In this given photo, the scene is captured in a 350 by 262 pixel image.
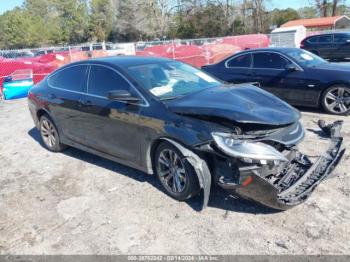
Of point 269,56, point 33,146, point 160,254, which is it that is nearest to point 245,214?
point 160,254

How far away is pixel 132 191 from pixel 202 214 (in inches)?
43.6

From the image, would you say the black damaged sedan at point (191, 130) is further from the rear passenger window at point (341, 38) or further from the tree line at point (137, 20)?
the tree line at point (137, 20)

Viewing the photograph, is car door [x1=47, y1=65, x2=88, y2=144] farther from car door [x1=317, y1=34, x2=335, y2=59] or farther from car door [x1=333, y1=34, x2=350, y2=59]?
car door [x1=317, y1=34, x2=335, y2=59]

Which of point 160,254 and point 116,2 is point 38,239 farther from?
point 116,2

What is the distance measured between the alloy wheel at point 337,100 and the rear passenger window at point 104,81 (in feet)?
15.5

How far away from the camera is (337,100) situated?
743 cm

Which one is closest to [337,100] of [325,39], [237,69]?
[237,69]

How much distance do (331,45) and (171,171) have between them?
17.4 metres

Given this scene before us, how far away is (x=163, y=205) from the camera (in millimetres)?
4211

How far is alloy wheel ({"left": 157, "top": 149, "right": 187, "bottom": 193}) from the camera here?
408 cm

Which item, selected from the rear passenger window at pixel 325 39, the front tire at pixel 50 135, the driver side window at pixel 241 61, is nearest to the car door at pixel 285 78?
the driver side window at pixel 241 61

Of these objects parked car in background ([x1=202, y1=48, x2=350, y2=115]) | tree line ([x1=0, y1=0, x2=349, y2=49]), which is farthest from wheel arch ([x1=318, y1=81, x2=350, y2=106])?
tree line ([x1=0, y1=0, x2=349, y2=49])

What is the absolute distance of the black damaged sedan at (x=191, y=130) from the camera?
11.8 ft

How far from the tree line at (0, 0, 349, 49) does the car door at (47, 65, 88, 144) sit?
5212cm
